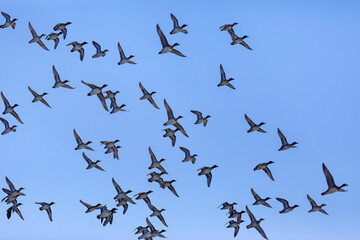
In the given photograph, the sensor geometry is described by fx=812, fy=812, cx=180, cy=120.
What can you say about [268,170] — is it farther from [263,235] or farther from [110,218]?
[110,218]

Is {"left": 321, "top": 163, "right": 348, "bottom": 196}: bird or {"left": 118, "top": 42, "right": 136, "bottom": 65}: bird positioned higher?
{"left": 118, "top": 42, "right": 136, "bottom": 65}: bird

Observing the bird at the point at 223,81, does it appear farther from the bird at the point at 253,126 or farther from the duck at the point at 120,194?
the duck at the point at 120,194

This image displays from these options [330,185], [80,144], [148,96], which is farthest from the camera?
[80,144]

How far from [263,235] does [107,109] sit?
15.1m

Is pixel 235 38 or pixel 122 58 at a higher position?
pixel 235 38

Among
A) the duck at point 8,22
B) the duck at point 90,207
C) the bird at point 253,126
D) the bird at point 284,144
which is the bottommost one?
the duck at point 90,207

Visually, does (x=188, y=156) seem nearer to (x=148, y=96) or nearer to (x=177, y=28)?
(x=148, y=96)

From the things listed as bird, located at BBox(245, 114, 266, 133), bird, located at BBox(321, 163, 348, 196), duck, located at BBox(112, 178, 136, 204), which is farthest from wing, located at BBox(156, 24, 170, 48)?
bird, located at BBox(321, 163, 348, 196)

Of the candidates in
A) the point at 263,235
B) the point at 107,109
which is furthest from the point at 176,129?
the point at 263,235

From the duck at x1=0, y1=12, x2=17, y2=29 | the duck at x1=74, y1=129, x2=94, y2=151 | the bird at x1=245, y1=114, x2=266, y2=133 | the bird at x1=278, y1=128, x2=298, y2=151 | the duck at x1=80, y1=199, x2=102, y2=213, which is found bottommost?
the duck at x1=80, y1=199, x2=102, y2=213

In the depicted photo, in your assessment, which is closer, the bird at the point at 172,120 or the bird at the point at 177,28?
the bird at the point at 177,28

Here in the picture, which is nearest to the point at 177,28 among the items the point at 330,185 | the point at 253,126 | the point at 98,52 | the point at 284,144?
the point at 98,52

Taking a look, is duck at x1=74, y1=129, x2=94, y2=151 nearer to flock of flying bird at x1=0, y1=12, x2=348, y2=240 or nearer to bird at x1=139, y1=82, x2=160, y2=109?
flock of flying bird at x1=0, y1=12, x2=348, y2=240

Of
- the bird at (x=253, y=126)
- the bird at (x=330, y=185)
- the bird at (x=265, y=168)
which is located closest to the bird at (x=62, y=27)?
the bird at (x=253, y=126)
